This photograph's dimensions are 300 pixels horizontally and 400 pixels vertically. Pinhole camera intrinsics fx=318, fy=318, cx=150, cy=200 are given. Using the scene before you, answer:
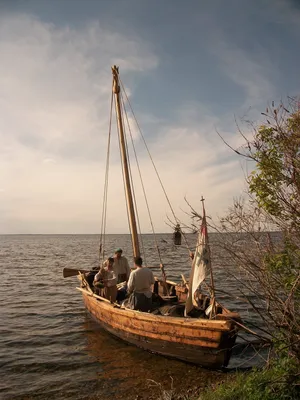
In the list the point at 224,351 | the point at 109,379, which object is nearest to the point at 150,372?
the point at 109,379

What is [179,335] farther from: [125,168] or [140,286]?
[125,168]

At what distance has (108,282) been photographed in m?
11.7

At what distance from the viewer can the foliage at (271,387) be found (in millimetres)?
5297

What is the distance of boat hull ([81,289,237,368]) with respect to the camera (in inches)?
300

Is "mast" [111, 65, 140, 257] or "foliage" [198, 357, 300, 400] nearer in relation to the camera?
"foliage" [198, 357, 300, 400]

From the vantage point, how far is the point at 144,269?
962 cm

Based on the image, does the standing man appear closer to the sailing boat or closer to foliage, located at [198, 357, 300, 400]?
the sailing boat

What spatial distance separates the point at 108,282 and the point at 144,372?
3919mm

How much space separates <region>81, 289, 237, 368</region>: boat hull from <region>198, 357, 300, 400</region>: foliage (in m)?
1.38

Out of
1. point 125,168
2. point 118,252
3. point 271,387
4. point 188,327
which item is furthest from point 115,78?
point 271,387

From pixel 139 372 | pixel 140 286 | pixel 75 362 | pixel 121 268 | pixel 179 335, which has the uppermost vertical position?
pixel 121 268

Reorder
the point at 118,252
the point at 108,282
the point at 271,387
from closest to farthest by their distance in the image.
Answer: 1. the point at 271,387
2. the point at 108,282
3. the point at 118,252

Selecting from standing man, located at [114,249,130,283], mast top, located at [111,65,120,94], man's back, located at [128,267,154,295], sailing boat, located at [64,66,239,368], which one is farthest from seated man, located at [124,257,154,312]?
mast top, located at [111,65,120,94]

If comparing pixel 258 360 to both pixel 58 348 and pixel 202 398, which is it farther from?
pixel 58 348
